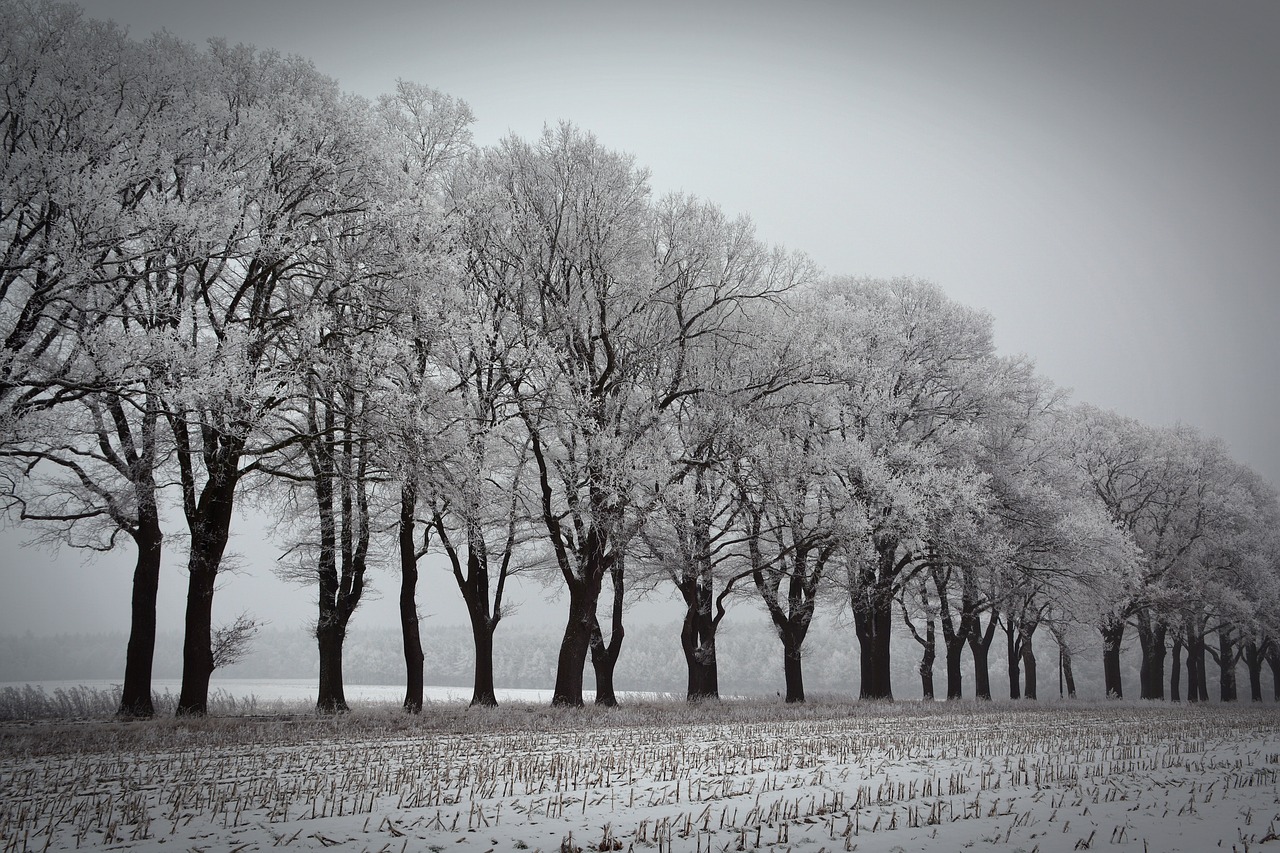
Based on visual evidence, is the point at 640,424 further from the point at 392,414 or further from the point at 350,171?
the point at 350,171

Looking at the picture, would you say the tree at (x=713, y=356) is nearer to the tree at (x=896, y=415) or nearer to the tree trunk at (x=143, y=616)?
the tree at (x=896, y=415)

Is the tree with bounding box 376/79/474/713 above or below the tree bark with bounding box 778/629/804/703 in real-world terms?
above

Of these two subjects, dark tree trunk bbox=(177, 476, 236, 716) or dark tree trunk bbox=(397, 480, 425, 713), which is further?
dark tree trunk bbox=(397, 480, 425, 713)

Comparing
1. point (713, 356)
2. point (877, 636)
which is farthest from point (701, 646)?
point (713, 356)

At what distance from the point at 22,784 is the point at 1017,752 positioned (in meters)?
14.9

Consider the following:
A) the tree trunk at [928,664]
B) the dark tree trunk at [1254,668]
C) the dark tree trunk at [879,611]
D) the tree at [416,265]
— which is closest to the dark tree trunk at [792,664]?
the dark tree trunk at [879,611]

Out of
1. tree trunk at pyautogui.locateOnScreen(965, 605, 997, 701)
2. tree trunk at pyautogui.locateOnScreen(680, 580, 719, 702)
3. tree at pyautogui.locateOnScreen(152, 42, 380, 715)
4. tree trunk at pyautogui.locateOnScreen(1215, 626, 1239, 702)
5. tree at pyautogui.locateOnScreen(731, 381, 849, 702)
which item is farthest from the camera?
tree trunk at pyautogui.locateOnScreen(1215, 626, 1239, 702)

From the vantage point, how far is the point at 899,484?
24.2 m

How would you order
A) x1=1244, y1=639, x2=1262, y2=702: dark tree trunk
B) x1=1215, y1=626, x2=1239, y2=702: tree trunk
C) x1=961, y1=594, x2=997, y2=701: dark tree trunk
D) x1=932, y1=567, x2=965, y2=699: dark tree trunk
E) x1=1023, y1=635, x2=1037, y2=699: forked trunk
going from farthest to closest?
x1=1244, y1=639, x2=1262, y2=702: dark tree trunk < x1=1215, y1=626, x2=1239, y2=702: tree trunk < x1=1023, y1=635, x2=1037, y2=699: forked trunk < x1=961, y1=594, x2=997, y2=701: dark tree trunk < x1=932, y1=567, x2=965, y2=699: dark tree trunk

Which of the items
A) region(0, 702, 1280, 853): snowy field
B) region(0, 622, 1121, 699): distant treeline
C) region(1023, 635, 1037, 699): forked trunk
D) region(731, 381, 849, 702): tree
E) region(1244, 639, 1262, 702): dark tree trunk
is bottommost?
region(0, 622, 1121, 699): distant treeline

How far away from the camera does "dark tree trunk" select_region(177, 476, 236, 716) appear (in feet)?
54.0

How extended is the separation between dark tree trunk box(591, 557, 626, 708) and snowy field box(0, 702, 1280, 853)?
776cm

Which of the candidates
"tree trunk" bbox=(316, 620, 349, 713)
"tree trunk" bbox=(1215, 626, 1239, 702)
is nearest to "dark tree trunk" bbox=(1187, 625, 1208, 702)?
"tree trunk" bbox=(1215, 626, 1239, 702)

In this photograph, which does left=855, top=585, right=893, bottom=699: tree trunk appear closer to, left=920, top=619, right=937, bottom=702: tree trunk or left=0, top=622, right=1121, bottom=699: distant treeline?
left=920, top=619, right=937, bottom=702: tree trunk
